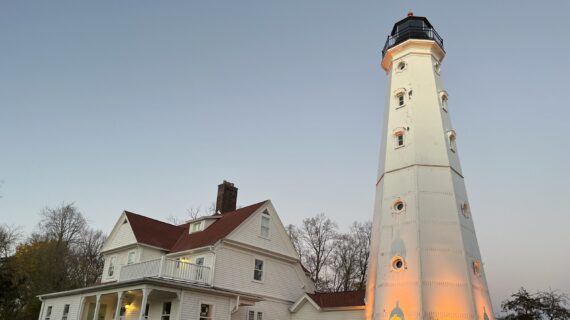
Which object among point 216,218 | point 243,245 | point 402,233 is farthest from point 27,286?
point 402,233

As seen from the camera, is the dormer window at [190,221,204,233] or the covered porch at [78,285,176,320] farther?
the dormer window at [190,221,204,233]

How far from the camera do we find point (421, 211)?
18.3 m

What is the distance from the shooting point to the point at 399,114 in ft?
71.0

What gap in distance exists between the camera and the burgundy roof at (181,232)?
2298 centimetres

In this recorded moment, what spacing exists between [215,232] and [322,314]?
278 inches

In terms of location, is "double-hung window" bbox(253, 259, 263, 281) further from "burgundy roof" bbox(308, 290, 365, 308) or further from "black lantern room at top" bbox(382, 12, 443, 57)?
"black lantern room at top" bbox(382, 12, 443, 57)

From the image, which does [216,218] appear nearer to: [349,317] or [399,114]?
[349,317]

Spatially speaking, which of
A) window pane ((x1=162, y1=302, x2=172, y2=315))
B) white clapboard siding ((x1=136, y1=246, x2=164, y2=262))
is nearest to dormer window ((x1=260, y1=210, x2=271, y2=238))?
white clapboard siding ((x1=136, y1=246, x2=164, y2=262))

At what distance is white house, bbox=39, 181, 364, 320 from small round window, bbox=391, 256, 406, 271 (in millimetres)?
3384

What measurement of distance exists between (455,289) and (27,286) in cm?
3232

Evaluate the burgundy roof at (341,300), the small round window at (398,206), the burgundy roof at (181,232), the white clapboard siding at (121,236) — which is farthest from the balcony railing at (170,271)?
the small round window at (398,206)

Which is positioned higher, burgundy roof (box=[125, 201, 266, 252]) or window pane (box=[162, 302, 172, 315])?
burgundy roof (box=[125, 201, 266, 252])

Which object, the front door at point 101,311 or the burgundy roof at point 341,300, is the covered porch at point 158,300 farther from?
the burgundy roof at point 341,300

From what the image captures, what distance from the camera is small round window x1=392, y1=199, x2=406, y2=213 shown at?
62.2 ft
